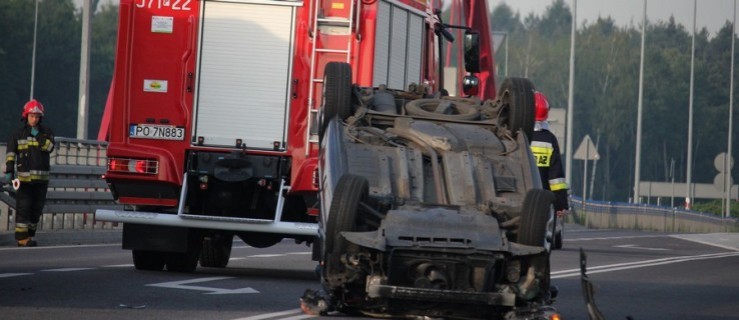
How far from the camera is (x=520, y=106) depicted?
1208 cm

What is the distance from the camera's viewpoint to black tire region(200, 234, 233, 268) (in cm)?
1697

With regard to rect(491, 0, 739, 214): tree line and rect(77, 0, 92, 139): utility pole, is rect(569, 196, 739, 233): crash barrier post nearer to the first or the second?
rect(77, 0, 92, 139): utility pole

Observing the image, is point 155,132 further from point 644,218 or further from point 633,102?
point 633,102

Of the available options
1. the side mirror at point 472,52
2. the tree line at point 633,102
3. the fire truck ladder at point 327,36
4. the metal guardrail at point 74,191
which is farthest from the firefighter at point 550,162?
the tree line at point 633,102

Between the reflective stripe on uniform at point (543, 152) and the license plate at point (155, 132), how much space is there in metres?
Answer: 3.40

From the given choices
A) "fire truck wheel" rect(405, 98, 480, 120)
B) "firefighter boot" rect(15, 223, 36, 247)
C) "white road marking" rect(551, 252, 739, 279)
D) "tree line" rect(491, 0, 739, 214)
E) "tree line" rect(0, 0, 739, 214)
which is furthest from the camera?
"tree line" rect(491, 0, 739, 214)

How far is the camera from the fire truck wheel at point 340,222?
10.3 meters

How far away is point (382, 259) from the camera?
399 inches

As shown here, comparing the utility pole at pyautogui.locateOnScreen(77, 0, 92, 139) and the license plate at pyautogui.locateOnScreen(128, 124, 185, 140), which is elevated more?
the utility pole at pyautogui.locateOnScreen(77, 0, 92, 139)

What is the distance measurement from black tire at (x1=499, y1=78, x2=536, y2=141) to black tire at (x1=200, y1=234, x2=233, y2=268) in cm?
542

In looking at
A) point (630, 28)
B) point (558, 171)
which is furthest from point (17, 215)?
point (630, 28)

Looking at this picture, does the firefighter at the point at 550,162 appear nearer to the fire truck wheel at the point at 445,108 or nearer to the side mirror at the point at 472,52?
the side mirror at the point at 472,52

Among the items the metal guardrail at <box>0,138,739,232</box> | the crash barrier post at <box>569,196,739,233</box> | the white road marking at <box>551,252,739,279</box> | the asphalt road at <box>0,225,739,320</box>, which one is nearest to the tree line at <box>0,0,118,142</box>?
the crash barrier post at <box>569,196,739,233</box>

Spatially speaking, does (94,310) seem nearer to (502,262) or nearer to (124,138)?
(502,262)
